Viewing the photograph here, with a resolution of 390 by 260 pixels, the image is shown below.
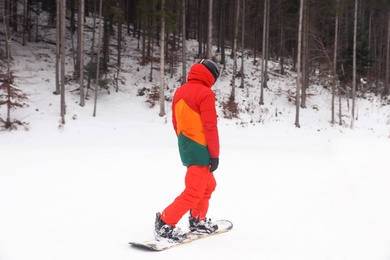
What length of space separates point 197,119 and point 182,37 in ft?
62.2

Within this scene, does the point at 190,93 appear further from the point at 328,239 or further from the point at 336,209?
the point at 336,209

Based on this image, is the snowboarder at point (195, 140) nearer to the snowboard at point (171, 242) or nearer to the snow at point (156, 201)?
the snowboard at point (171, 242)

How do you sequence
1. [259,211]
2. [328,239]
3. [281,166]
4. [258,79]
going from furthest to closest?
1. [258,79]
2. [281,166]
3. [259,211]
4. [328,239]

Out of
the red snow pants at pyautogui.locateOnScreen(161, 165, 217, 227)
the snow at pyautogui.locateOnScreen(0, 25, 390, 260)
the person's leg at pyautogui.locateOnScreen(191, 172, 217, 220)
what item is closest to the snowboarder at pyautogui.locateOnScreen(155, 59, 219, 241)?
the red snow pants at pyautogui.locateOnScreen(161, 165, 217, 227)

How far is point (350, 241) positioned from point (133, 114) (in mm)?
17021

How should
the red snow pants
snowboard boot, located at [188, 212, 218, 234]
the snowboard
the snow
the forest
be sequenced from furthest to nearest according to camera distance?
the forest
snowboard boot, located at [188, 212, 218, 234]
the red snow pants
the snow
the snowboard

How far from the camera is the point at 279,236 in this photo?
4.14 m

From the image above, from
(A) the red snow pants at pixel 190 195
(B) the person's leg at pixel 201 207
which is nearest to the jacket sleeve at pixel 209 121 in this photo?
(A) the red snow pants at pixel 190 195

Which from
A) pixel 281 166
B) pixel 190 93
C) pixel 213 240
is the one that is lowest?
pixel 281 166

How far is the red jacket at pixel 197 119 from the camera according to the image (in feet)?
12.1

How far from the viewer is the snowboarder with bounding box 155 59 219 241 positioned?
371 cm

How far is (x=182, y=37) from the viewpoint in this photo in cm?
2183

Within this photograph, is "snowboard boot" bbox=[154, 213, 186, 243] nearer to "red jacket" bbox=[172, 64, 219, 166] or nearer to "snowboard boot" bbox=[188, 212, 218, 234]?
"snowboard boot" bbox=[188, 212, 218, 234]

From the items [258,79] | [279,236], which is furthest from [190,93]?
[258,79]
